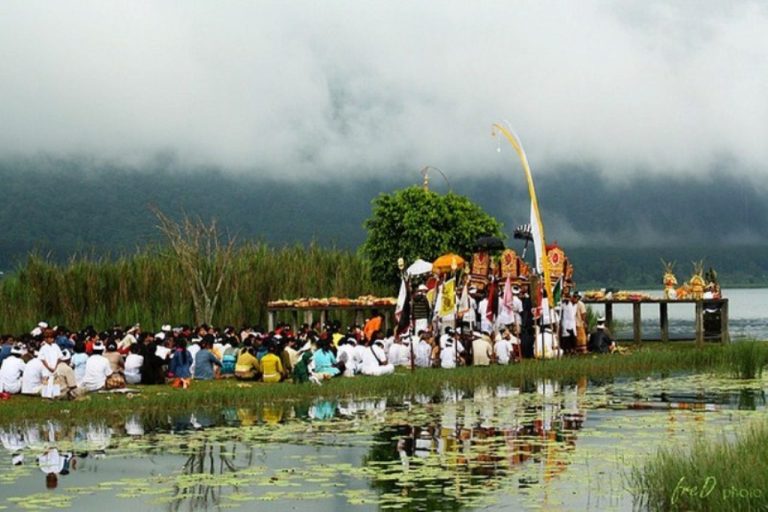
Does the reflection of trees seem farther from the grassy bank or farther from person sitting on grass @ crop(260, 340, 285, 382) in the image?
person sitting on grass @ crop(260, 340, 285, 382)

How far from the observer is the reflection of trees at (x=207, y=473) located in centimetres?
1530

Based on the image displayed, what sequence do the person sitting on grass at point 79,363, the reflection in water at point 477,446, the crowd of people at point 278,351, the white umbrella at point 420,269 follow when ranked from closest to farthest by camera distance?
the reflection in water at point 477,446
the crowd of people at point 278,351
the person sitting on grass at point 79,363
the white umbrella at point 420,269

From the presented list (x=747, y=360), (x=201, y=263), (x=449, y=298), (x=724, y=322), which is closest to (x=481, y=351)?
(x=449, y=298)

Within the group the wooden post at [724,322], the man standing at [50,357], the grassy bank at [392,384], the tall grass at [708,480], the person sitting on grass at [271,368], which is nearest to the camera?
the tall grass at [708,480]

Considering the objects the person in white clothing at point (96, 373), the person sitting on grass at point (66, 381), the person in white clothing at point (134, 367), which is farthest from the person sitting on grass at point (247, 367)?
the person sitting on grass at point (66, 381)

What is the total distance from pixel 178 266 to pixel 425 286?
14480 mm

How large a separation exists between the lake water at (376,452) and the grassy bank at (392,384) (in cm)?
77

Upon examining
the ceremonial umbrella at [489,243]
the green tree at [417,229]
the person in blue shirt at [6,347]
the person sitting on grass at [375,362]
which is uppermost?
the green tree at [417,229]

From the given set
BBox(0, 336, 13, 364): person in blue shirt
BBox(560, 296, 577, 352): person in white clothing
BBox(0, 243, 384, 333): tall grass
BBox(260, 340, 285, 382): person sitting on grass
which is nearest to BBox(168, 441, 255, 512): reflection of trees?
BBox(260, 340, 285, 382): person sitting on grass

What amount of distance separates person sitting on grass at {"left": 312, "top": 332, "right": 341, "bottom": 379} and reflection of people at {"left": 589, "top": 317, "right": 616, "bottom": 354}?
1083 cm

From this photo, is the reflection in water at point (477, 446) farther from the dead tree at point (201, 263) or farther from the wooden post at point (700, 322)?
the dead tree at point (201, 263)

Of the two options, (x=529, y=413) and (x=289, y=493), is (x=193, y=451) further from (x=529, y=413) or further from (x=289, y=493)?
(x=529, y=413)

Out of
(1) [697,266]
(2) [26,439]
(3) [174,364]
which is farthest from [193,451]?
(1) [697,266]

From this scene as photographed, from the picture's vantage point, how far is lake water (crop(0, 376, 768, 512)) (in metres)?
15.3
